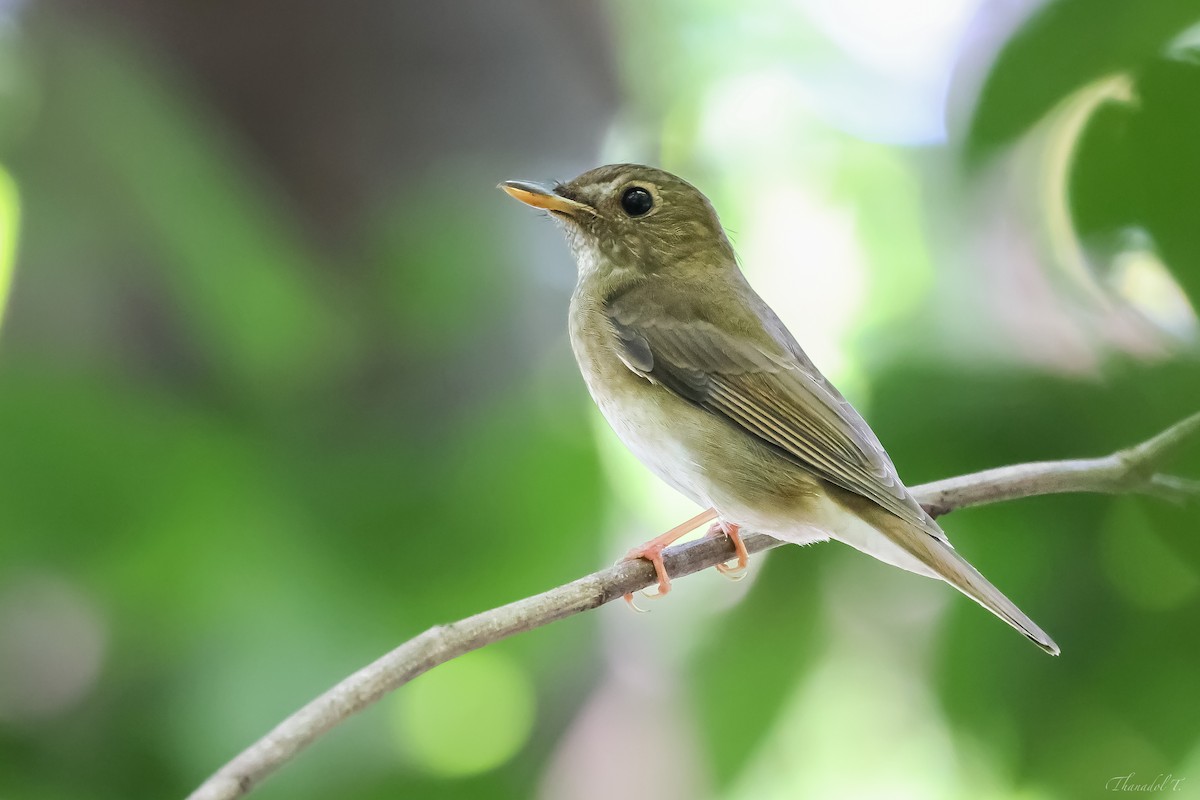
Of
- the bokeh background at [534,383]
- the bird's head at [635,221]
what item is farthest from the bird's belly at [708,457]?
the bokeh background at [534,383]

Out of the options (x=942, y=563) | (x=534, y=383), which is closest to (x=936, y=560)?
(x=942, y=563)

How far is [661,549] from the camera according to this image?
1151mm

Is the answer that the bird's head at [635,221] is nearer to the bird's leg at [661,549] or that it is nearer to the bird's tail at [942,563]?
the bird's leg at [661,549]

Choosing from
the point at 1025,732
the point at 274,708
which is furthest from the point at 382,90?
the point at 1025,732

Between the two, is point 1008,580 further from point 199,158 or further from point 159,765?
point 199,158

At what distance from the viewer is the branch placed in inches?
30.3

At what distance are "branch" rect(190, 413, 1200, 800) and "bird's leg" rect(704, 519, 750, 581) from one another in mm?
13

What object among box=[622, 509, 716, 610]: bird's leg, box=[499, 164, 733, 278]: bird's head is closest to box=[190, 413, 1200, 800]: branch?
box=[622, 509, 716, 610]: bird's leg

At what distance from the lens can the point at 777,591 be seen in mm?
1461

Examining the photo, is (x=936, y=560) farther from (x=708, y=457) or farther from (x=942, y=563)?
(x=708, y=457)

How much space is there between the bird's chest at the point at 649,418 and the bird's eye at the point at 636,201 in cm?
19

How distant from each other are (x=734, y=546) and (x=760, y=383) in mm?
200

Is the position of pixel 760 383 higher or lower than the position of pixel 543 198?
lower

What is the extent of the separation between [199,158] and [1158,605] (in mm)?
1579
